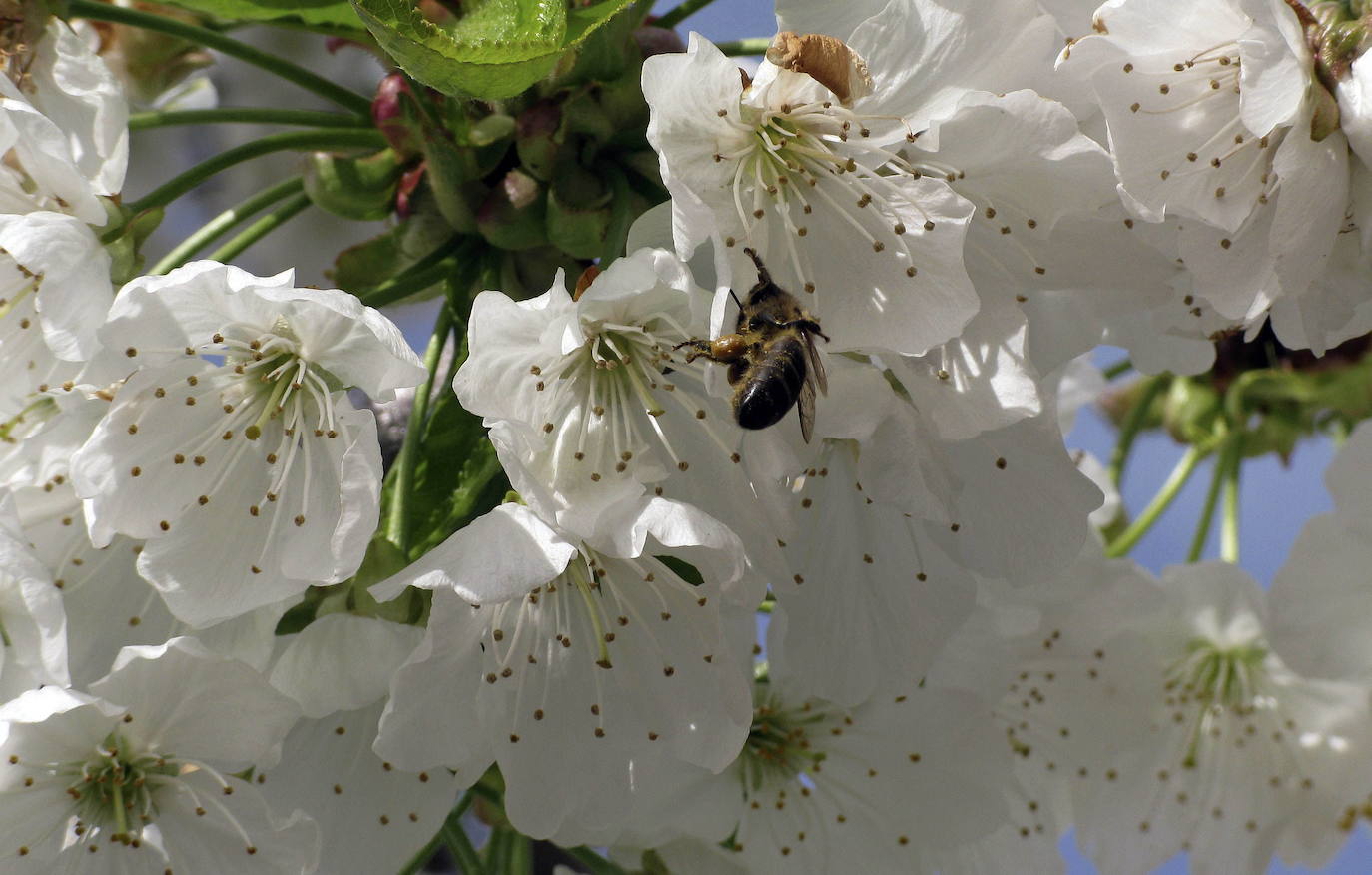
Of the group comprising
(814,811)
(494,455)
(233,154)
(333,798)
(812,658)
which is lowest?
(814,811)

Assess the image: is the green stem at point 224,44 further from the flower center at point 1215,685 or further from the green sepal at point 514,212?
the flower center at point 1215,685

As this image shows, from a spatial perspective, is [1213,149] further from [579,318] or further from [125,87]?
[125,87]

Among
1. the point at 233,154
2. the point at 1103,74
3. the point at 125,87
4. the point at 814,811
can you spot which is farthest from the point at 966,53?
the point at 125,87

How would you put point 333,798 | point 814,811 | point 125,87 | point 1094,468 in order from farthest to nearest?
point 1094,468, point 125,87, point 814,811, point 333,798

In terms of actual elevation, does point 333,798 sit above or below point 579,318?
below

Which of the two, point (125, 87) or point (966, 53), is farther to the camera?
point (125, 87)

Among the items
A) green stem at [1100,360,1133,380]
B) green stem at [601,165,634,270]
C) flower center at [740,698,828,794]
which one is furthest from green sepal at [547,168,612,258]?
green stem at [1100,360,1133,380]

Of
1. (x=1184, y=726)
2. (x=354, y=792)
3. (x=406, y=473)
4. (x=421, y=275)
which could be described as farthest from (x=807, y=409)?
(x=1184, y=726)
